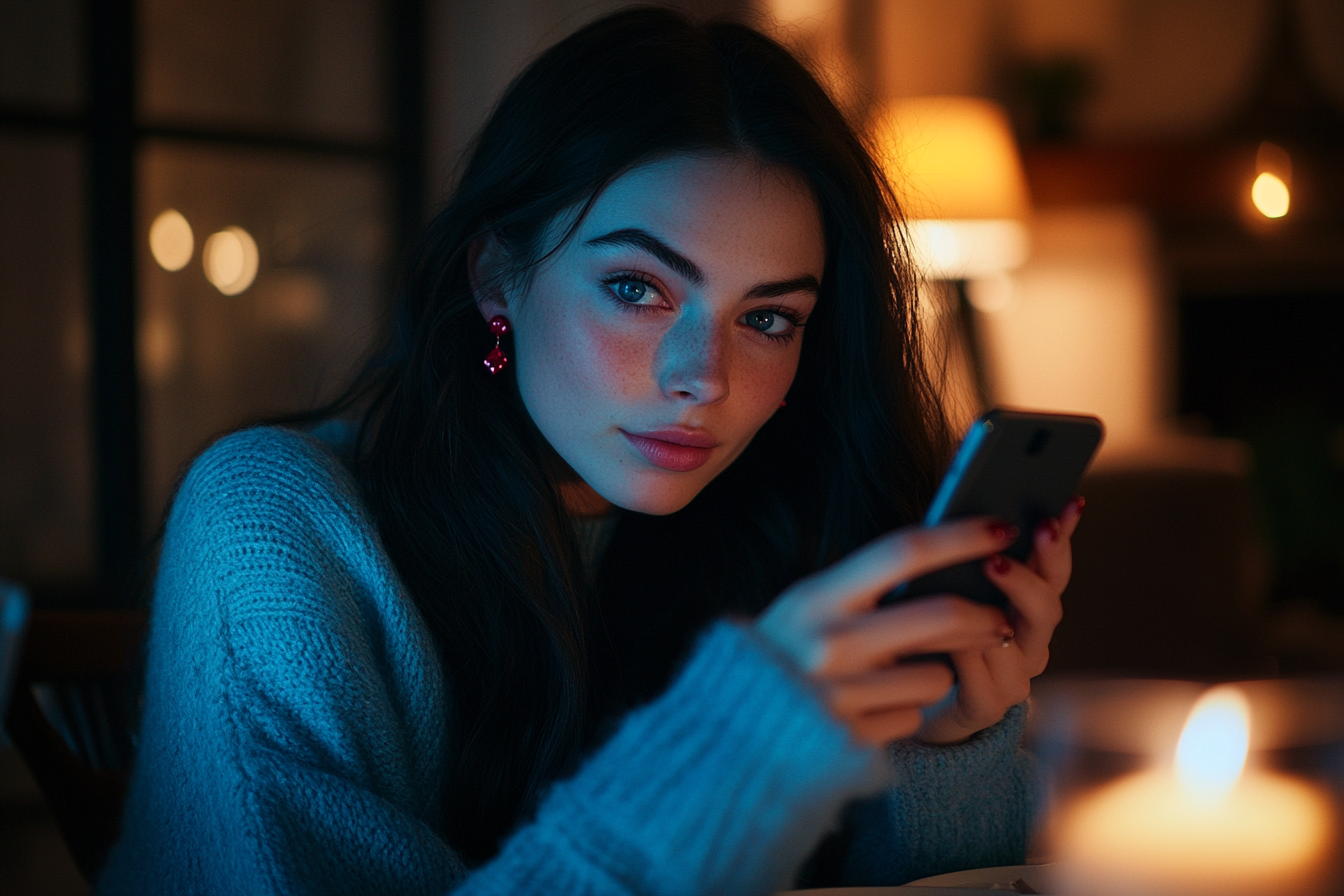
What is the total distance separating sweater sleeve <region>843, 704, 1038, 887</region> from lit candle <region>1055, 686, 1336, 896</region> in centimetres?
9

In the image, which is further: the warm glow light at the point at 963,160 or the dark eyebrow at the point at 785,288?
the warm glow light at the point at 963,160

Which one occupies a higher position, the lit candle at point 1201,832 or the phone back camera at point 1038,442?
the phone back camera at point 1038,442

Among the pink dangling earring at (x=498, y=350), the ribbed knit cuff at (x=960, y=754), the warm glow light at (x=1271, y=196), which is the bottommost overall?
the ribbed knit cuff at (x=960, y=754)

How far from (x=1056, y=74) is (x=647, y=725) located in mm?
4425

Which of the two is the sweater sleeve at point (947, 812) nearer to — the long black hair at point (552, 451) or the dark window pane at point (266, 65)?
the long black hair at point (552, 451)

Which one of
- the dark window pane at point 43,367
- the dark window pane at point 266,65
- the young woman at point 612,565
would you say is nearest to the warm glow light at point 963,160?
the dark window pane at point 266,65

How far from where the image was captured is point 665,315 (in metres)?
0.94

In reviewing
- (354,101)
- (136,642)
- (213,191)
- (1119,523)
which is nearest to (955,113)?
(1119,523)

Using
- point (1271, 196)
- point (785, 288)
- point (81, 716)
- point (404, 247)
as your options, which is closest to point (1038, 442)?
point (785, 288)

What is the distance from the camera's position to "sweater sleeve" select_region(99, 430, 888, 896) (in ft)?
1.98

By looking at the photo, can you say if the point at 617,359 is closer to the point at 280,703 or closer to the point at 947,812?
the point at 280,703

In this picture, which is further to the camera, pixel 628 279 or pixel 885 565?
pixel 628 279

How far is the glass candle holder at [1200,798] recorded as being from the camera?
2.34 feet

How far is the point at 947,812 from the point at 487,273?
25.6 inches
